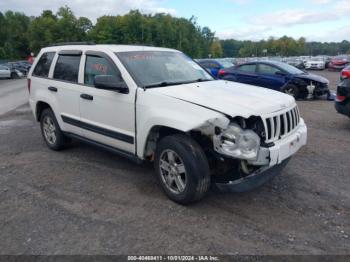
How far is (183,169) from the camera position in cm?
383

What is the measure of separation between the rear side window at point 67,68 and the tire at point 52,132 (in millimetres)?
750

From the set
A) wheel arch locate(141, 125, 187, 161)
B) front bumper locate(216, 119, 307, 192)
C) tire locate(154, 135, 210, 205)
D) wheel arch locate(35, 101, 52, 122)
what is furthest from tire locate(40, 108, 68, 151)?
front bumper locate(216, 119, 307, 192)

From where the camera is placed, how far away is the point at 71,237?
11.1 ft

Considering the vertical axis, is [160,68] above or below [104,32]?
below

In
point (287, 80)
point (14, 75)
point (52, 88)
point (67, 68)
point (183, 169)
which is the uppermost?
point (67, 68)

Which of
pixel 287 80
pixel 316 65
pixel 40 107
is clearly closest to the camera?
pixel 40 107

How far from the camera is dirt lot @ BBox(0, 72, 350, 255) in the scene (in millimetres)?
3244

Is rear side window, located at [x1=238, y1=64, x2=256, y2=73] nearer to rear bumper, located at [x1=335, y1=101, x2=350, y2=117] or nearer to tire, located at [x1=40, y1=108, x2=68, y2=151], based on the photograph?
rear bumper, located at [x1=335, y1=101, x2=350, y2=117]

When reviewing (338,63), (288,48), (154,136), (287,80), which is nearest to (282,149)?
(154,136)

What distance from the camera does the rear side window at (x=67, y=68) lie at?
5.21 meters

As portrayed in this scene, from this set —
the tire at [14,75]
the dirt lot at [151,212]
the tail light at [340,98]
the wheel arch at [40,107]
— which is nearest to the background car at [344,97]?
the tail light at [340,98]

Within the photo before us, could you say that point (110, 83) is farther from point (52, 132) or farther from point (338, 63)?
point (338, 63)

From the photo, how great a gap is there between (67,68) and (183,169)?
2.82m

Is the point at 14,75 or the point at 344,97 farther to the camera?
the point at 14,75
